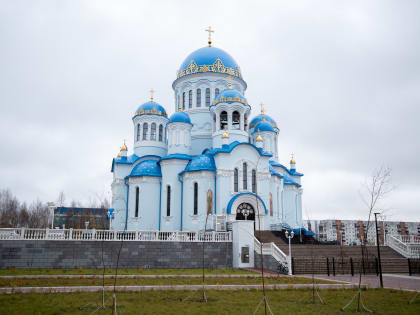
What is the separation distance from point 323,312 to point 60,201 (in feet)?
179

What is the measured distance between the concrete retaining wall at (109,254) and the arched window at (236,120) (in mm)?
12451

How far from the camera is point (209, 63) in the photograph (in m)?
37.1

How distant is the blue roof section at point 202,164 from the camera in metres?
29.9

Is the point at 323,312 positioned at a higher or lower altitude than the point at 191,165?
lower

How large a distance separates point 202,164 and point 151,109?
381 inches

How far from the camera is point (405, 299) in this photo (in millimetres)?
10977

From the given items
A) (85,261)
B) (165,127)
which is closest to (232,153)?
(165,127)

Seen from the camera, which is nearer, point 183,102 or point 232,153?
point 232,153

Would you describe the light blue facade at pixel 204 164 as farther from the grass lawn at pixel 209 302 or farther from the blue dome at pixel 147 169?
the grass lawn at pixel 209 302

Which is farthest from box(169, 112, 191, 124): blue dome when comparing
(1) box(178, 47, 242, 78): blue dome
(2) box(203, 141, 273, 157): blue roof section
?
(1) box(178, 47, 242, 78): blue dome

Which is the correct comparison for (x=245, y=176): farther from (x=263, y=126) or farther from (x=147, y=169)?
(x=147, y=169)

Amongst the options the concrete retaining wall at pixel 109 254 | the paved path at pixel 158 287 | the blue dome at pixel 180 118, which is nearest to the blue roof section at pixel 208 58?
the blue dome at pixel 180 118

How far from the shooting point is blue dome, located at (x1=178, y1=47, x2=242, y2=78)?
3691 centimetres

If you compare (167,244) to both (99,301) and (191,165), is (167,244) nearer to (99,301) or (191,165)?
(191,165)
